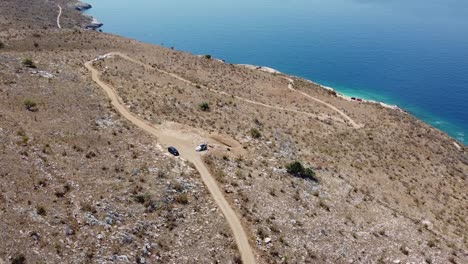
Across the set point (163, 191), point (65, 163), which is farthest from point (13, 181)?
point (163, 191)

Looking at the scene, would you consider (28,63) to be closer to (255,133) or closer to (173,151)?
(173,151)

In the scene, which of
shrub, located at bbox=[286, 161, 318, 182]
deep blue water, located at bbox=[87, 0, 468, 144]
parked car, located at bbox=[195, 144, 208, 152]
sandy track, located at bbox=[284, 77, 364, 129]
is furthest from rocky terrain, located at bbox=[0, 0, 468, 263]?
deep blue water, located at bbox=[87, 0, 468, 144]

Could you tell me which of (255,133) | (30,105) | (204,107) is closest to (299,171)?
(255,133)

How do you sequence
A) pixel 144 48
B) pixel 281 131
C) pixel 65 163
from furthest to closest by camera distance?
pixel 144 48
pixel 281 131
pixel 65 163

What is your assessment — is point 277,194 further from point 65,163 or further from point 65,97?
point 65,97

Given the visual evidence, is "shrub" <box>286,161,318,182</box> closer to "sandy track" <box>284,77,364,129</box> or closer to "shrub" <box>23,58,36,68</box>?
"sandy track" <box>284,77,364,129</box>
